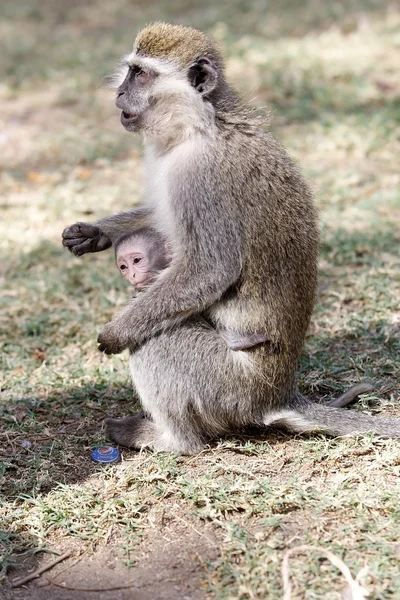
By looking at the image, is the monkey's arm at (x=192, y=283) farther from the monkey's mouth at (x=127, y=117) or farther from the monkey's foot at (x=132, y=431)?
the monkey's mouth at (x=127, y=117)

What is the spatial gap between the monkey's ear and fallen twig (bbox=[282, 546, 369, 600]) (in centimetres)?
220

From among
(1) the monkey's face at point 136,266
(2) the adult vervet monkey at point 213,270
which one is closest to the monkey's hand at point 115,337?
(2) the adult vervet monkey at point 213,270

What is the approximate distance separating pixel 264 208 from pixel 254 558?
5.34ft

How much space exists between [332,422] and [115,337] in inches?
44.3

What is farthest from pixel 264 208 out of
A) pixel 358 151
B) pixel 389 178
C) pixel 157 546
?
pixel 358 151

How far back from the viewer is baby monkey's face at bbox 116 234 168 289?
4398 mm

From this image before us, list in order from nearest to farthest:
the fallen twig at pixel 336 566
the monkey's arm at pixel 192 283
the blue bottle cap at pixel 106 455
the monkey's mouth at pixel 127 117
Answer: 1. the fallen twig at pixel 336 566
2. the monkey's arm at pixel 192 283
3. the blue bottle cap at pixel 106 455
4. the monkey's mouth at pixel 127 117

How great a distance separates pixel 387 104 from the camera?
8719mm

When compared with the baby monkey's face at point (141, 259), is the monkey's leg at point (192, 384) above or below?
below

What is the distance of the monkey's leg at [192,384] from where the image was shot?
4070 mm

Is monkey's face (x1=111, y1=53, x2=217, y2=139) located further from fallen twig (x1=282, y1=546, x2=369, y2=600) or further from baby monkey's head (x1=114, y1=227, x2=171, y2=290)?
fallen twig (x1=282, y1=546, x2=369, y2=600)

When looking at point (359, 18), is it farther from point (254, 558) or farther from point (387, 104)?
point (254, 558)

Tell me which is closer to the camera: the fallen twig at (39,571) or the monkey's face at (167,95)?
the fallen twig at (39,571)

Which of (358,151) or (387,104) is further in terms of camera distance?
(387,104)
